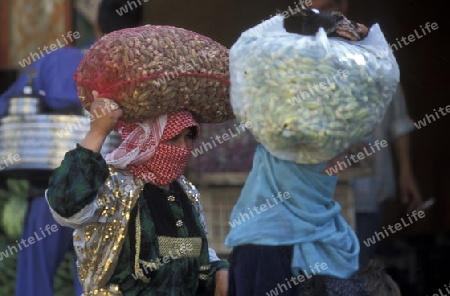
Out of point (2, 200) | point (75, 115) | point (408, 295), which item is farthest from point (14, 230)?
point (408, 295)

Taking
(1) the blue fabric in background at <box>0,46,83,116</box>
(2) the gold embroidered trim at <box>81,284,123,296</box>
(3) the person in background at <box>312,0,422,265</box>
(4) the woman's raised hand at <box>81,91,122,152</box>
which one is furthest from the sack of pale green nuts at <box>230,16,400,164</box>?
(3) the person in background at <box>312,0,422,265</box>

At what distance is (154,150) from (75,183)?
35 centimetres

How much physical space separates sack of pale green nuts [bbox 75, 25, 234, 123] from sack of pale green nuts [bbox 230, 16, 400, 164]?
246 mm

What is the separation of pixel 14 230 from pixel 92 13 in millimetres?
1401

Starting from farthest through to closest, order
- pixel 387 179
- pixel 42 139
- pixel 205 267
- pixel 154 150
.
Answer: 1. pixel 387 179
2. pixel 42 139
3. pixel 205 267
4. pixel 154 150

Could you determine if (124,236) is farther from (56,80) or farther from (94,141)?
(56,80)

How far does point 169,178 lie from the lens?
11.8ft

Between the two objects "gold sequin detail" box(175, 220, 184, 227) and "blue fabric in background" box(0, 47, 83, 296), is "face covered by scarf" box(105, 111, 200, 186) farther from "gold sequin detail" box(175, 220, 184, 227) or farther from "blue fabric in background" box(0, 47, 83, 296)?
"blue fabric in background" box(0, 47, 83, 296)

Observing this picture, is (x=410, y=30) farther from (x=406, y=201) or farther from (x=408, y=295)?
(x=408, y=295)

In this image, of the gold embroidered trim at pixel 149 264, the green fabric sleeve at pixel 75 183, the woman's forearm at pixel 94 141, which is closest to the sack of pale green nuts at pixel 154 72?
the woman's forearm at pixel 94 141

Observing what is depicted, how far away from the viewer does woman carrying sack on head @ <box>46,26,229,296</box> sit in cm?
334

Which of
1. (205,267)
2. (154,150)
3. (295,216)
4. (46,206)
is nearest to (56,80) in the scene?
(46,206)

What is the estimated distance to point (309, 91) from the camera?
319 centimetres

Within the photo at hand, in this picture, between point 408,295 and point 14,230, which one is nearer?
point 14,230
